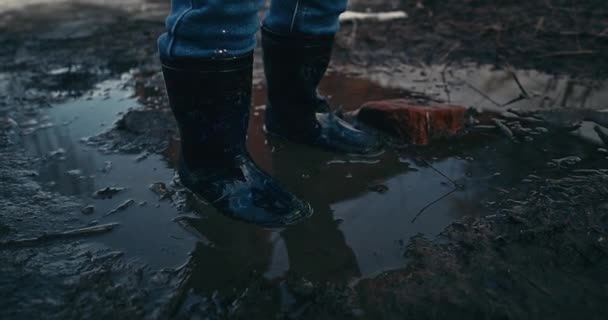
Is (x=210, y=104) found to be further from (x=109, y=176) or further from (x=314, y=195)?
(x=109, y=176)

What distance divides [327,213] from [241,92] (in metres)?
0.45

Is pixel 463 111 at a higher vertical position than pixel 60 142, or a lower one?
higher

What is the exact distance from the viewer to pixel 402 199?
1.43 m

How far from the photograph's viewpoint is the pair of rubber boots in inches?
47.9

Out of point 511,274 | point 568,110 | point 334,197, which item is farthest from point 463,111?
point 511,274

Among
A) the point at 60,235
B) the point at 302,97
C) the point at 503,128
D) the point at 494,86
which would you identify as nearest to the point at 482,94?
the point at 494,86

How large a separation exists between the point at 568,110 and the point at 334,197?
4.22ft

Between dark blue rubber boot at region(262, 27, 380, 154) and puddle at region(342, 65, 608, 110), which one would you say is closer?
dark blue rubber boot at region(262, 27, 380, 154)

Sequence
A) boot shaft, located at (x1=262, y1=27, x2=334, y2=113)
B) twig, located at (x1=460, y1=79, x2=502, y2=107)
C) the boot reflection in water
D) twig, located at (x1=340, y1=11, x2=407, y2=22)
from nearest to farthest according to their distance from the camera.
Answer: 1. the boot reflection in water
2. boot shaft, located at (x1=262, y1=27, x2=334, y2=113)
3. twig, located at (x1=460, y1=79, x2=502, y2=107)
4. twig, located at (x1=340, y1=11, x2=407, y2=22)

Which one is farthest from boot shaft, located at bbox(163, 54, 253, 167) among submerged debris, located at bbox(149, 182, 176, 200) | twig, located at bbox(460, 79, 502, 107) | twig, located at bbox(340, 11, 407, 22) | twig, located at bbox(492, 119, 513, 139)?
twig, located at bbox(340, 11, 407, 22)

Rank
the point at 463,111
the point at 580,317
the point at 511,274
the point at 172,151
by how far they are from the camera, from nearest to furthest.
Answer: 1. the point at 580,317
2. the point at 511,274
3. the point at 172,151
4. the point at 463,111

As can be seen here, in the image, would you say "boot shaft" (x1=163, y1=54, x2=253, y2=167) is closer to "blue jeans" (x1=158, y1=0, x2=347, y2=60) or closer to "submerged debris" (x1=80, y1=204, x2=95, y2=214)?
"blue jeans" (x1=158, y1=0, x2=347, y2=60)

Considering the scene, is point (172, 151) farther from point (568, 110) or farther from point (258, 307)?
point (568, 110)

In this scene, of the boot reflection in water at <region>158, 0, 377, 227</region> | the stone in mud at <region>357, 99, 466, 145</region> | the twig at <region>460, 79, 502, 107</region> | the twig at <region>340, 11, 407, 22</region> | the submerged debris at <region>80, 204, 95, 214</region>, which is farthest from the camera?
the twig at <region>340, 11, 407, 22</region>
